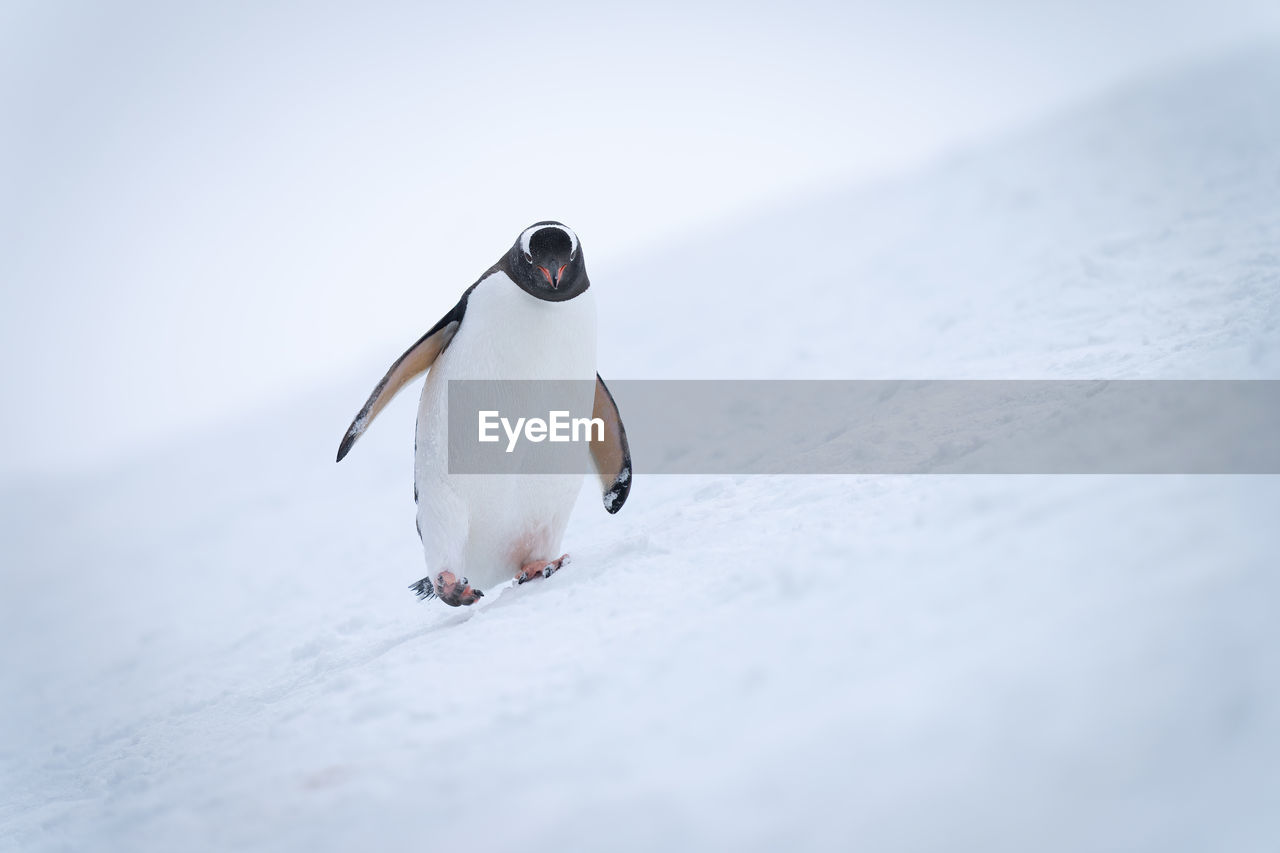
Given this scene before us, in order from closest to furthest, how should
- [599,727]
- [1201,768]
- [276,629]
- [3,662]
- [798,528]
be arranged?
[1201,768]
[599,727]
[798,528]
[276,629]
[3,662]

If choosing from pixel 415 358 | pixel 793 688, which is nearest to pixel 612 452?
pixel 415 358

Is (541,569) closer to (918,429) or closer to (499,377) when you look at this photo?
(499,377)

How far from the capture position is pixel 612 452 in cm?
323

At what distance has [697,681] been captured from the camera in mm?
1496

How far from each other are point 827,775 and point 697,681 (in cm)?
31

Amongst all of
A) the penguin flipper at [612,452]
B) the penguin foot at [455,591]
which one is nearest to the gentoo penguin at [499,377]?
the penguin foot at [455,591]

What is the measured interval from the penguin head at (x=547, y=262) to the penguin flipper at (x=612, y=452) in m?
0.53

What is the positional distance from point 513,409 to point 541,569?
510 mm

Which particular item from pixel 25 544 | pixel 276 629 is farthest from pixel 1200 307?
pixel 25 544

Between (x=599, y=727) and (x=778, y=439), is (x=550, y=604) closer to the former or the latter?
(x=599, y=727)

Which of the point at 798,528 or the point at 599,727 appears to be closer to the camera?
the point at 599,727

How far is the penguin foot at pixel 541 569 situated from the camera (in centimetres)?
277

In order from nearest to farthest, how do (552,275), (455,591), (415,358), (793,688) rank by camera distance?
(793,688)
(552,275)
(455,591)
(415,358)

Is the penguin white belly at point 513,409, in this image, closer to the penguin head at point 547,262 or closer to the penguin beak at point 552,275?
the penguin head at point 547,262
